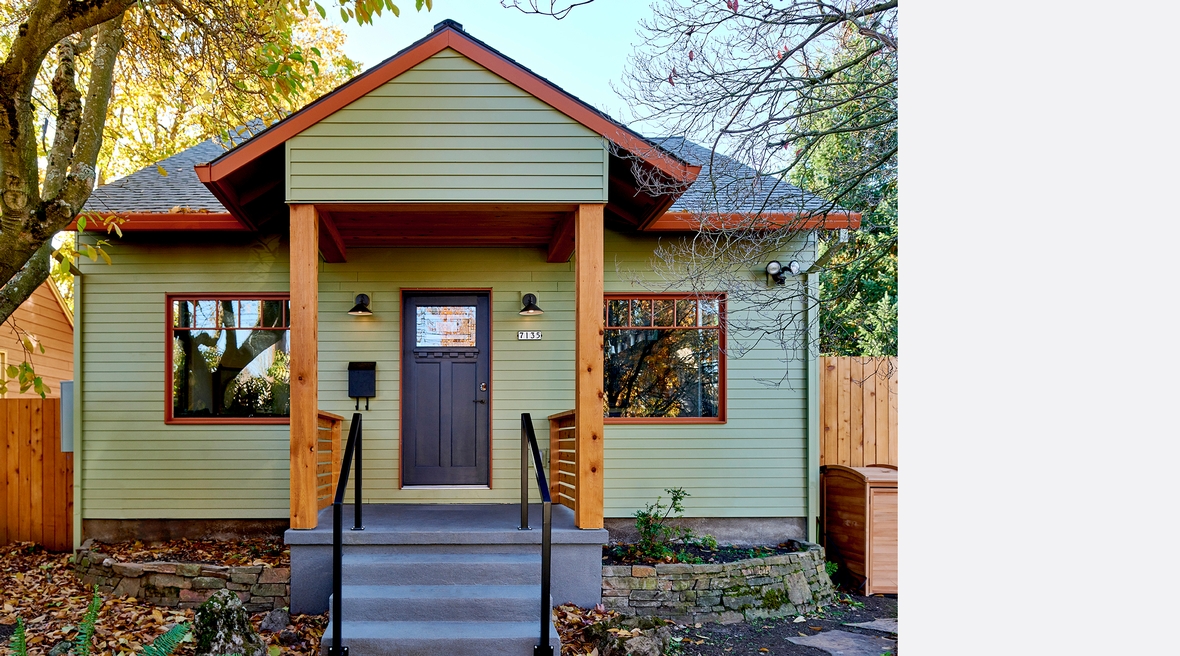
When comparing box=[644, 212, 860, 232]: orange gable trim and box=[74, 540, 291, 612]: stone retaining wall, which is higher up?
box=[644, 212, 860, 232]: orange gable trim

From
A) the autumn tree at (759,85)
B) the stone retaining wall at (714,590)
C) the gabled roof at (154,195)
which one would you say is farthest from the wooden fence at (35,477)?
the autumn tree at (759,85)

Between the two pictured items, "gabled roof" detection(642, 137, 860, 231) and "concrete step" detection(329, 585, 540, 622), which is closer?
"concrete step" detection(329, 585, 540, 622)

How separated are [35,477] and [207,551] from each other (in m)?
2.42

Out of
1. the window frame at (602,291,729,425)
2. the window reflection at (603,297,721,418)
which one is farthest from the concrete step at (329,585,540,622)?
the window reflection at (603,297,721,418)

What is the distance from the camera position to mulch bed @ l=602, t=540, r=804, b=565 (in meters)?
5.61

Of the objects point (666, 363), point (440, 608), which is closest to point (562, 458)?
point (666, 363)

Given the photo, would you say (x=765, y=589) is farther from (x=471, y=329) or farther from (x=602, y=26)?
(x=602, y=26)

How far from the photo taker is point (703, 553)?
597cm

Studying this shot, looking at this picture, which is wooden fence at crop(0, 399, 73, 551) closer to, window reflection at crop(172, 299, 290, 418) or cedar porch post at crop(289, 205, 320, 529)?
window reflection at crop(172, 299, 290, 418)

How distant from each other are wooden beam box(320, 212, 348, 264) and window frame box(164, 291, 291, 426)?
61 cm

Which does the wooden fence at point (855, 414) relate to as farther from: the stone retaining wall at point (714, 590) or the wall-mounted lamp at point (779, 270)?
the stone retaining wall at point (714, 590)

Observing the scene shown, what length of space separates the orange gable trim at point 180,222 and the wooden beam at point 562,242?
280 cm
